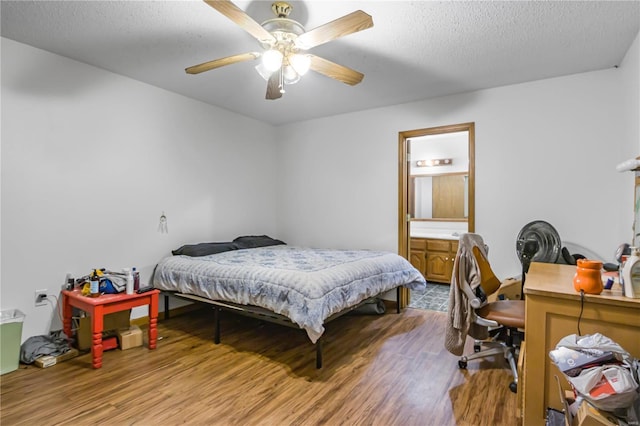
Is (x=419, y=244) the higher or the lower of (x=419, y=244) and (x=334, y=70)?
the lower

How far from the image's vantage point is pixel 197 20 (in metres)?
2.30

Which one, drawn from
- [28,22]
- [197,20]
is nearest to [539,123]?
[197,20]

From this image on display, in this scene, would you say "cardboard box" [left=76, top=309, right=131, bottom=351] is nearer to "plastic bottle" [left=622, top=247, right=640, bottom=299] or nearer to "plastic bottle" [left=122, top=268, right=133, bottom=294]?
"plastic bottle" [left=122, top=268, right=133, bottom=294]

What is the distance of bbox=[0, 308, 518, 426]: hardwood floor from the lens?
1.94 meters

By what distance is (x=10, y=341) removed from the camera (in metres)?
2.43

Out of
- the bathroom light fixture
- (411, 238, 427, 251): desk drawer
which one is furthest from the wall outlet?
the bathroom light fixture

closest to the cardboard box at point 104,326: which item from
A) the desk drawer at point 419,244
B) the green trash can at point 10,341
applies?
the green trash can at point 10,341

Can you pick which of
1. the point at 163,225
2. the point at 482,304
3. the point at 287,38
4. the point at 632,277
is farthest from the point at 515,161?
the point at 163,225

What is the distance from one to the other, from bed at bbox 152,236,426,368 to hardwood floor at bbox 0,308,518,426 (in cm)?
31

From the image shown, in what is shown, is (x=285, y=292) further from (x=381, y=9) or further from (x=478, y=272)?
(x=381, y=9)

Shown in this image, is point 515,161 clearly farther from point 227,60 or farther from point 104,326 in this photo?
point 104,326

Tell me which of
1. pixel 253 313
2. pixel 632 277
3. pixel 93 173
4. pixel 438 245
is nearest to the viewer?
pixel 632 277

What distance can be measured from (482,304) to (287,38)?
225cm

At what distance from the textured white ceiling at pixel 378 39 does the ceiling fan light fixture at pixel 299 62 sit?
29cm
